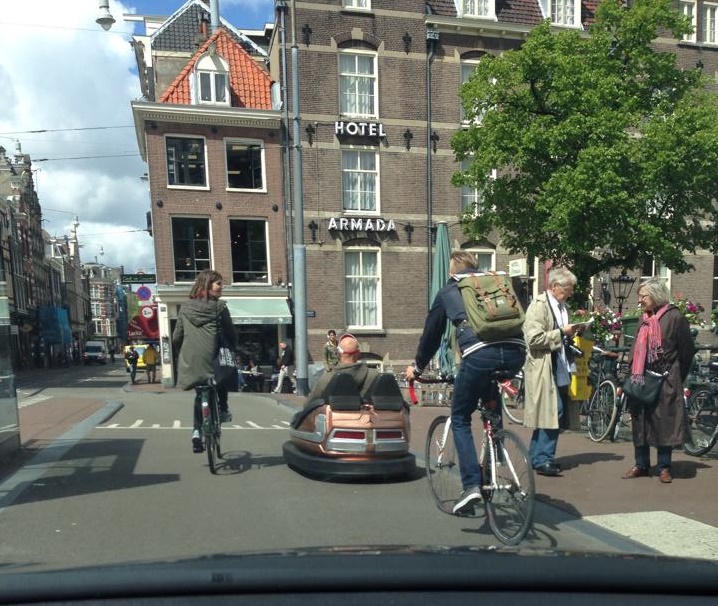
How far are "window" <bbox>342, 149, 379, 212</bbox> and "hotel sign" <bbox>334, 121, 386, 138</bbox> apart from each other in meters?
0.56

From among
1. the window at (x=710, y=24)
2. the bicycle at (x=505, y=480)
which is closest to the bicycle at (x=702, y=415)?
the bicycle at (x=505, y=480)

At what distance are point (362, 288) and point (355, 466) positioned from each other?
14437 millimetres

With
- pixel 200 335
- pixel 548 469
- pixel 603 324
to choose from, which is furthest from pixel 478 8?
pixel 548 469

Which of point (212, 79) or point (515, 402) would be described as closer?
point (515, 402)

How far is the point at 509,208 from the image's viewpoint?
12.6m

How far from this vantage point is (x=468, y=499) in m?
3.42

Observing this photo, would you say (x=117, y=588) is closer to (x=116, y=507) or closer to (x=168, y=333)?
(x=116, y=507)

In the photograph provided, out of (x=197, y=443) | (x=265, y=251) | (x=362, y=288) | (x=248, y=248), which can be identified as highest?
(x=248, y=248)

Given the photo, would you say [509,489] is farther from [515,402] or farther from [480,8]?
[480,8]

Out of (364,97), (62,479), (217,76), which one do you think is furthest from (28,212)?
(62,479)

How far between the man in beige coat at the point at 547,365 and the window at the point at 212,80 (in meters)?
17.1

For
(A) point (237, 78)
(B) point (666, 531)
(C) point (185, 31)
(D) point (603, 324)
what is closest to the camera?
(B) point (666, 531)

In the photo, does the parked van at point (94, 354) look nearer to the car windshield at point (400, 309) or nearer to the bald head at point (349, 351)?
the car windshield at point (400, 309)

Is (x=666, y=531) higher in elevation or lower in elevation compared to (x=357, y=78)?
lower
